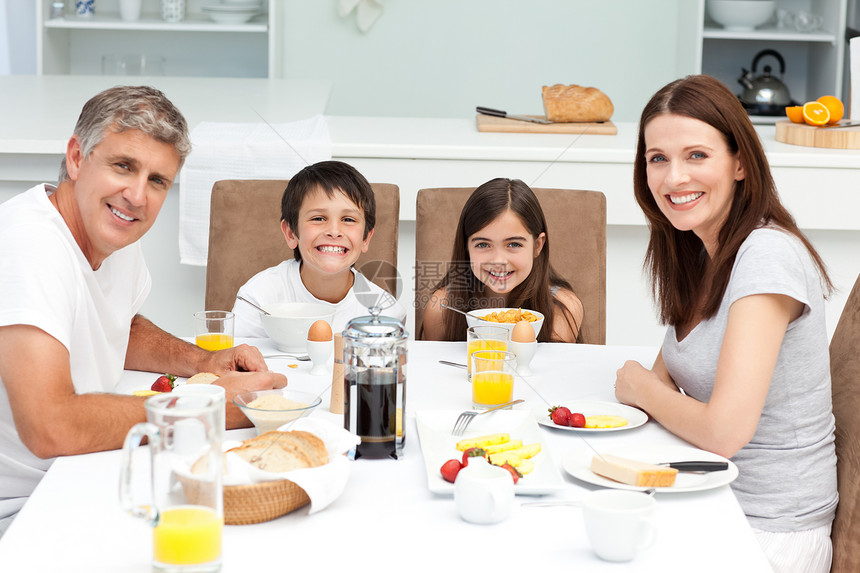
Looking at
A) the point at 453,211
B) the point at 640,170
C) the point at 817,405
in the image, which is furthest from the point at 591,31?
the point at 817,405

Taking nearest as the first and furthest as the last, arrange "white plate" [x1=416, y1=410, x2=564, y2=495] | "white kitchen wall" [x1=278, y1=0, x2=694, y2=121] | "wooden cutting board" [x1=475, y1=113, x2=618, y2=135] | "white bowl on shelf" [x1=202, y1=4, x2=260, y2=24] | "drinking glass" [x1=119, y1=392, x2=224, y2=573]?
1. "drinking glass" [x1=119, y1=392, x2=224, y2=573]
2. "white plate" [x1=416, y1=410, x2=564, y2=495]
3. "wooden cutting board" [x1=475, y1=113, x2=618, y2=135]
4. "white bowl on shelf" [x1=202, y1=4, x2=260, y2=24]
5. "white kitchen wall" [x1=278, y1=0, x2=694, y2=121]

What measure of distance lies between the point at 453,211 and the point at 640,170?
65cm

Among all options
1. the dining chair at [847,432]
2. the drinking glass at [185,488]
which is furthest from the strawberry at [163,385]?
the dining chair at [847,432]

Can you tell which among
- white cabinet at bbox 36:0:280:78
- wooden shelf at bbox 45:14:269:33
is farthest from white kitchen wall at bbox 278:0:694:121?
wooden shelf at bbox 45:14:269:33

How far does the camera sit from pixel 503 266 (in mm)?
1986

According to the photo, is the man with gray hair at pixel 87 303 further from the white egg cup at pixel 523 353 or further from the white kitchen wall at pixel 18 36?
the white kitchen wall at pixel 18 36

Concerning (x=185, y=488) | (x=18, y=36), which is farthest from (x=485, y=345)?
(x=18, y=36)

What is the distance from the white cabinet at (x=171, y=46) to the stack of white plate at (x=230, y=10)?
6 cm

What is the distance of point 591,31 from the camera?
14.6 ft

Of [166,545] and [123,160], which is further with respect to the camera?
[123,160]

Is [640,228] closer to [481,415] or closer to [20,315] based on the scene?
[481,415]

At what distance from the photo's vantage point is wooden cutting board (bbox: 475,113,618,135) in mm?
2611

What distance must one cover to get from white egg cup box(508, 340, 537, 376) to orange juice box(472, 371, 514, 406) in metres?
0.19

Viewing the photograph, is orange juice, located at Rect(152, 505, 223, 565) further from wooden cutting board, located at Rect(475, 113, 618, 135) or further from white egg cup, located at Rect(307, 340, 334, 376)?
wooden cutting board, located at Rect(475, 113, 618, 135)
